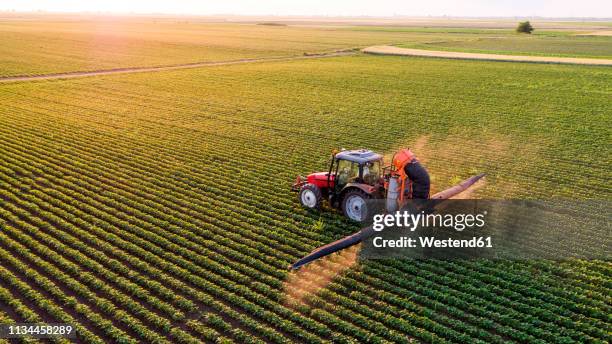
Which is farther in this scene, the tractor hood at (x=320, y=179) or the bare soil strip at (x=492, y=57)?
the bare soil strip at (x=492, y=57)

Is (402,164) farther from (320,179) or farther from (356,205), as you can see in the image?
(320,179)

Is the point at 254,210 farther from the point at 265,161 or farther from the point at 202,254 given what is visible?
the point at 265,161

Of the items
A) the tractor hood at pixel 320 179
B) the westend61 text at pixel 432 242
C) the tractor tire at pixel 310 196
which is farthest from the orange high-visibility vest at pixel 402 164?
the tractor tire at pixel 310 196

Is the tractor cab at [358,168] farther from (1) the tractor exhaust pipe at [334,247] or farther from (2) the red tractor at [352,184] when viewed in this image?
(1) the tractor exhaust pipe at [334,247]

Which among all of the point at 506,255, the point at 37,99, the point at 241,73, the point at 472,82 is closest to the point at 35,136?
the point at 37,99

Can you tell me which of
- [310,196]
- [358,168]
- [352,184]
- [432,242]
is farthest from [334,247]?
[310,196]

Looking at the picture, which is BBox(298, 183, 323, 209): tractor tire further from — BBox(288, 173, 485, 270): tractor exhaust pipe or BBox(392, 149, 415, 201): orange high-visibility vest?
BBox(392, 149, 415, 201): orange high-visibility vest
